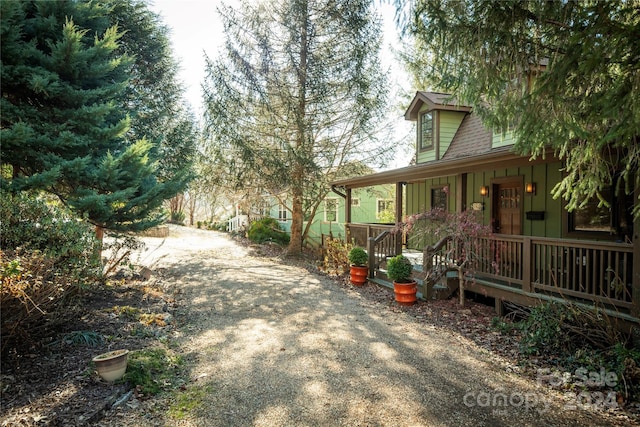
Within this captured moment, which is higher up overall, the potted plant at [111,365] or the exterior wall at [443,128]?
the exterior wall at [443,128]

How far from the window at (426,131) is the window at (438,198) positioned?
1534 mm

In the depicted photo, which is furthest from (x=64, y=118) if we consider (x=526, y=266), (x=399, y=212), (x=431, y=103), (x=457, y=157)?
(x=431, y=103)

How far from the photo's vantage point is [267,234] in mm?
18781

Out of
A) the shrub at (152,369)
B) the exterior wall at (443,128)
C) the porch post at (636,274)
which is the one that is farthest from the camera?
the exterior wall at (443,128)

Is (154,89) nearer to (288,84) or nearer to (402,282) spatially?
(288,84)

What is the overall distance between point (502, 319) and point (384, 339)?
2.36 meters

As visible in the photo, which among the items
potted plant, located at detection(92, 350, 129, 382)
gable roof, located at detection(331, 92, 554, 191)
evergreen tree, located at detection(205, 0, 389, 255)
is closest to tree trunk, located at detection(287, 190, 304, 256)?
evergreen tree, located at detection(205, 0, 389, 255)

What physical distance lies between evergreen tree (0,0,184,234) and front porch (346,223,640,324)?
6517mm

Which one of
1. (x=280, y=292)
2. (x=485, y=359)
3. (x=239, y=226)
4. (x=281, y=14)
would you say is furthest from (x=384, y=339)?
(x=239, y=226)

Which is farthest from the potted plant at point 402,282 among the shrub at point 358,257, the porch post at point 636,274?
the porch post at point 636,274

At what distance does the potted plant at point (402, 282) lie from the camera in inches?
286

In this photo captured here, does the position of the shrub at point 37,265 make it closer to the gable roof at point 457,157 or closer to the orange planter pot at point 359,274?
the orange planter pot at point 359,274

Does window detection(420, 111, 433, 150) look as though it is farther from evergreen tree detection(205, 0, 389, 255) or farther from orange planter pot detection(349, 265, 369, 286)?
orange planter pot detection(349, 265, 369, 286)

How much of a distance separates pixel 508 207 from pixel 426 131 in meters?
4.23
